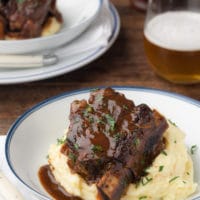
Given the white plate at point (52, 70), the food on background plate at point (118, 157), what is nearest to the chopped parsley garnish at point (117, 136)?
the food on background plate at point (118, 157)

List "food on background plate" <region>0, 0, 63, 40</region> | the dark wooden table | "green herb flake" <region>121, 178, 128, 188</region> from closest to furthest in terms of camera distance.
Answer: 1. "green herb flake" <region>121, 178, 128, 188</region>
2. the dark wooden table
3. "food on background plate" <region>0, 0, 63, 40</region>

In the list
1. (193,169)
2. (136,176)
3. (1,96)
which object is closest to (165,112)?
(193,169)

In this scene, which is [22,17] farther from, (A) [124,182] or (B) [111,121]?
(A) [124,182]

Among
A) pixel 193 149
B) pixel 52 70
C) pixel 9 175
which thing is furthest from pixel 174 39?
pixel 9 175

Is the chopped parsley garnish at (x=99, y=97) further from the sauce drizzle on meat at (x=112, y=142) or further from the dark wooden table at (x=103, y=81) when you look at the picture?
the dark wooden table at (x=103, y=81)

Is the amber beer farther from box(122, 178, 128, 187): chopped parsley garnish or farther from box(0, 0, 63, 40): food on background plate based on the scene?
box(122, 178, 128, 187): chopped parsley garnish

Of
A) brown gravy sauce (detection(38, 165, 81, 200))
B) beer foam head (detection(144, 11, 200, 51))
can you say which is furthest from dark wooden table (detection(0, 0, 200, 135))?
brown gravy sauce (detection(38, 165, 81, 200))
